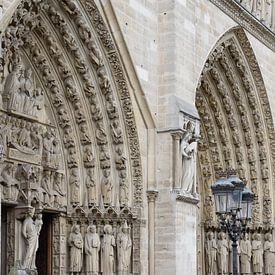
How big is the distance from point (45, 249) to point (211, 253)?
5.59m

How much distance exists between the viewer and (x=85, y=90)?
12797 mm

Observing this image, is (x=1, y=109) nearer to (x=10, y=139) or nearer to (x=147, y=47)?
(x=10, y=139)

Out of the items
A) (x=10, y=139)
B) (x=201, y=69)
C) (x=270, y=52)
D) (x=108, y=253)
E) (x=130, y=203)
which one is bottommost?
(x=108, y=253)

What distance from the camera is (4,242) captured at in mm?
11656

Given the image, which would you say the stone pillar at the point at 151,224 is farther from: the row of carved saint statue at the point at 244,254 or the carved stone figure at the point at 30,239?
the row of carved saint statue at the point at 244,254

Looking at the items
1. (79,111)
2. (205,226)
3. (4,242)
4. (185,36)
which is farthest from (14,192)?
(205,226)

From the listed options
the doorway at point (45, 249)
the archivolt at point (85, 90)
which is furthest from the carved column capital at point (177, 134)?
the doorway at point (45, 249)

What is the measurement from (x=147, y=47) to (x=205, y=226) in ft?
17.7

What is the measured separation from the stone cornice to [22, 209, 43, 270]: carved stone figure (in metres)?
6.36

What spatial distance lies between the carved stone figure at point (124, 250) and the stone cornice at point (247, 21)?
5.30m

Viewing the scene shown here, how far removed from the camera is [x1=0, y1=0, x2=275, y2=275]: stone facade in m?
11.7

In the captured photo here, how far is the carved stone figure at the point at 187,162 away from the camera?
13469 mm

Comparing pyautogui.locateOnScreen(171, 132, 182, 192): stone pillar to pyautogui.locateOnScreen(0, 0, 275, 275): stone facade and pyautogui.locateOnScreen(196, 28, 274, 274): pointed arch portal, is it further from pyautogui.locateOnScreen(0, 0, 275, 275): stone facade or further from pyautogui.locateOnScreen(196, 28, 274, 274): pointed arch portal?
pyautogui.locateOnScreen(196, 28, 274, 274): pointed arch portal

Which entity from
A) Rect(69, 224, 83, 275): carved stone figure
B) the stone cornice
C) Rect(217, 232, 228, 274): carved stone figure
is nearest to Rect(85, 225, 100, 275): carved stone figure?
Rect(69, 224, 83, 275): carved stone figure
